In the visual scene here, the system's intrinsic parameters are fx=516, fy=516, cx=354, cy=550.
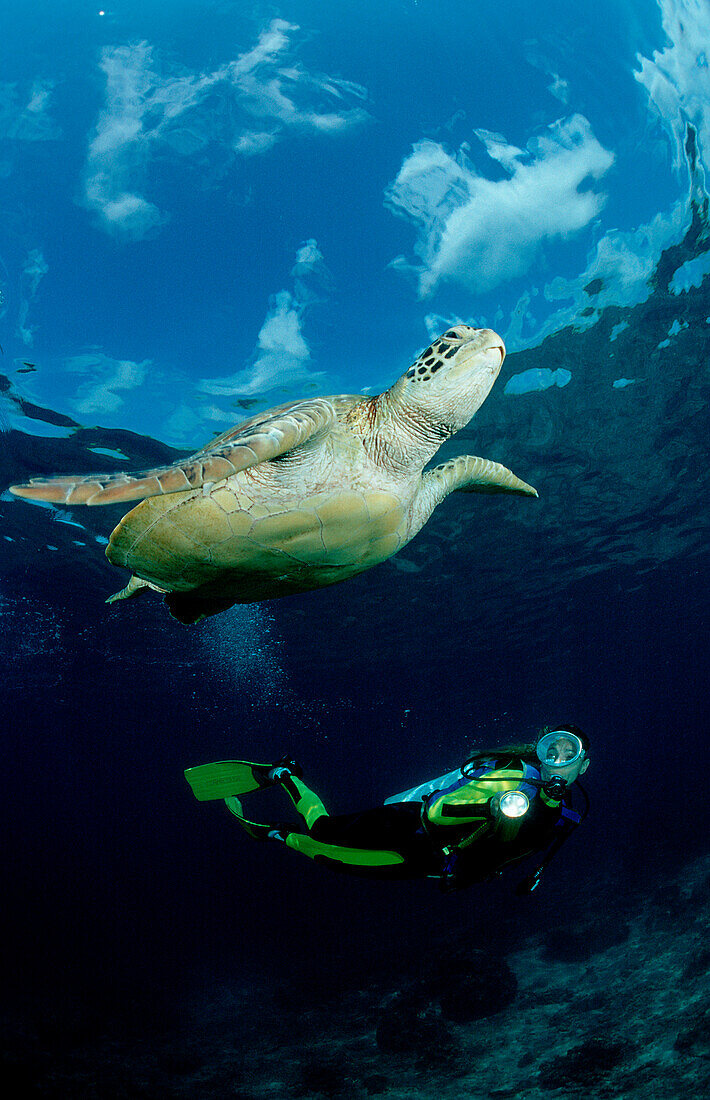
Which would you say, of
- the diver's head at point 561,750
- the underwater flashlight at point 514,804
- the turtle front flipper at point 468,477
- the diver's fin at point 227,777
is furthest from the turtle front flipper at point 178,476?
the diver's fin at point 227,777

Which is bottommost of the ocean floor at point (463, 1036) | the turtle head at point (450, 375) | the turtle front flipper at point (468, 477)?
the ocean floor at point (463, 1036)

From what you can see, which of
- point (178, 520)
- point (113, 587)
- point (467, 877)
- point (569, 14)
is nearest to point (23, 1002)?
point (113, 587)

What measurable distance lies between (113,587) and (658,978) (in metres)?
14.0

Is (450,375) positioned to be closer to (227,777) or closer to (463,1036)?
(227,777)

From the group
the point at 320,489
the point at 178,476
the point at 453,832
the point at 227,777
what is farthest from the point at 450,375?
the point at 227,777

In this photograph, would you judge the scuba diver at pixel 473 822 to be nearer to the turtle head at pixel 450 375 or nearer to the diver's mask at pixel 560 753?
the diver's mask at pixel 560 753

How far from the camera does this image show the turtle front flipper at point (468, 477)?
174 inches

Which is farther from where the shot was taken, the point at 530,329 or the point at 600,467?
the point at 600,467

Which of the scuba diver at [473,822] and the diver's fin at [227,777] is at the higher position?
the diver's fin at [227,777]

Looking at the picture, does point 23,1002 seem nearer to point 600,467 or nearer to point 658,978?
point 658,978

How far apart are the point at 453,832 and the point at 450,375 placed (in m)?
3.04

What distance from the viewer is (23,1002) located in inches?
542

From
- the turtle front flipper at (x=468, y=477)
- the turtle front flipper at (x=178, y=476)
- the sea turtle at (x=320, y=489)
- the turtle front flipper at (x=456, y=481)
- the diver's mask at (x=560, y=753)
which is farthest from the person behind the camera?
the turtle front flipper at (x=468, y=477)

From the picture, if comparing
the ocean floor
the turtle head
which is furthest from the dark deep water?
the turtle head
